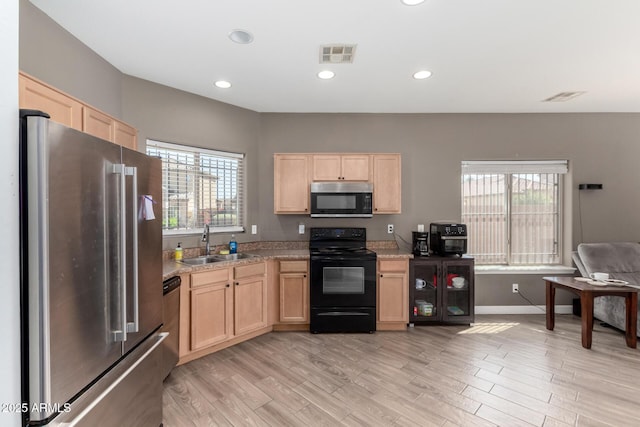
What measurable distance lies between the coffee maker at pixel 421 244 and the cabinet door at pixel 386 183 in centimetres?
43

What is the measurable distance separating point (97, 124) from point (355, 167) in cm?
263

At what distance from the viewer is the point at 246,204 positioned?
3.74m

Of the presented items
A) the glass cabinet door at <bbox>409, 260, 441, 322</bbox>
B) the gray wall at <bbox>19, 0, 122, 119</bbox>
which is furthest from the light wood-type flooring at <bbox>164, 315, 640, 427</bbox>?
the gray wall at <bbox>19, 0, 122, 119</bbox>

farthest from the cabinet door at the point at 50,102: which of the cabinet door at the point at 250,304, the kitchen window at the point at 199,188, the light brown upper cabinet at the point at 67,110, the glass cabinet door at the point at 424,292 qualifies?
the glass cabinet door at the point at 424,292

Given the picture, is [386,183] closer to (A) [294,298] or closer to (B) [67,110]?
(A) [294,298]

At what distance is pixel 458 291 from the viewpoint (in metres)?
3.54

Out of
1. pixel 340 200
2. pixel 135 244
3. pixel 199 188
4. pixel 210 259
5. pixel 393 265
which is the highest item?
pixel 199 188

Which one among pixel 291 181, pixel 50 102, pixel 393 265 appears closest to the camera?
pixel 50 102

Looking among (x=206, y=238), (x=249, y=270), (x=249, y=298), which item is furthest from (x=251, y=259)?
(x=206, y=238)

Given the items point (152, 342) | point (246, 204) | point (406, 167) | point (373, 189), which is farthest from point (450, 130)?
point (152, 342)

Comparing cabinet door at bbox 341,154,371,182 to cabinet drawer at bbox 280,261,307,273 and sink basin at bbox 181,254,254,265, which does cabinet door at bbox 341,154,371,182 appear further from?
sink basin at bbox 181,254,254,265

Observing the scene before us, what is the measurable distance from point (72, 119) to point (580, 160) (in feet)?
18.6

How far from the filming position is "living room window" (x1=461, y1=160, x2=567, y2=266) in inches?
159

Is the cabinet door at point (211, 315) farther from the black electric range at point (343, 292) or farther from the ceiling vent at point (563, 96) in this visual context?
the ceiling vent at point (563, 96)
